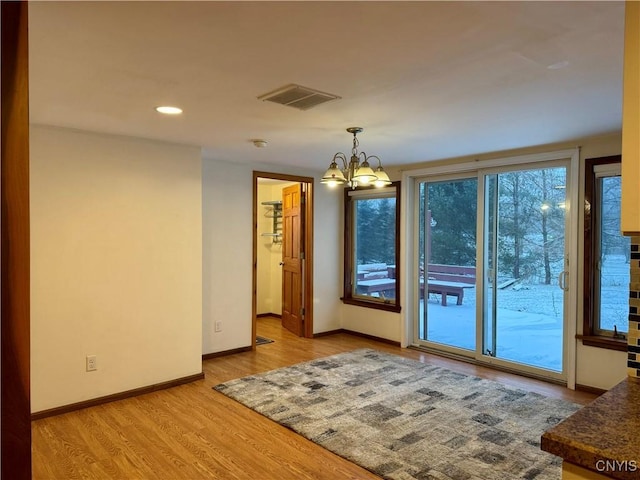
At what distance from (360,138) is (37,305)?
2.86 metres

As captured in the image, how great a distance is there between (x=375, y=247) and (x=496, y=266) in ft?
5.71

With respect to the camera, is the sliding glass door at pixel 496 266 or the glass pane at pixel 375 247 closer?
the sliding glass door at pixel 496 266

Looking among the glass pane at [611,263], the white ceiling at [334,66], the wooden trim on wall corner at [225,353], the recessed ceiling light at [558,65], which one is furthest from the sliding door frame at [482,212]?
the recessed ceiling light at [558,65]

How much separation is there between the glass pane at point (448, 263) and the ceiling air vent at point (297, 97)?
9.11 feet

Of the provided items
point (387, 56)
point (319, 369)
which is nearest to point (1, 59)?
point (387, 56)

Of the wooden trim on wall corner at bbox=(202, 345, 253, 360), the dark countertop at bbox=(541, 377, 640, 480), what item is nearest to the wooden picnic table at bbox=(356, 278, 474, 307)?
the wooden trim on wall corner at bbox=(202, 345, 253, 360)

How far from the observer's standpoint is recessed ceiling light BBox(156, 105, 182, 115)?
2.85 metres

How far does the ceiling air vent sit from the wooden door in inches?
127

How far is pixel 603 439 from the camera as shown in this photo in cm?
110

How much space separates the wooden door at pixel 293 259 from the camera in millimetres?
5934

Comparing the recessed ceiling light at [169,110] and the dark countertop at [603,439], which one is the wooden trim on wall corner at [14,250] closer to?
the dark countertop at [603,439]

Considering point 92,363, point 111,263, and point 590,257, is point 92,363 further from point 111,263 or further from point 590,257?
point 590,257

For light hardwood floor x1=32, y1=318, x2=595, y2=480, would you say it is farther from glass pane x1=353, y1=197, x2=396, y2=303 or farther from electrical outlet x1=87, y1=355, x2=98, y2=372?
A: glass pane x1=353, y1=197, x2=396, y2=303

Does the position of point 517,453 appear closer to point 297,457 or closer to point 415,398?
point 415,398
